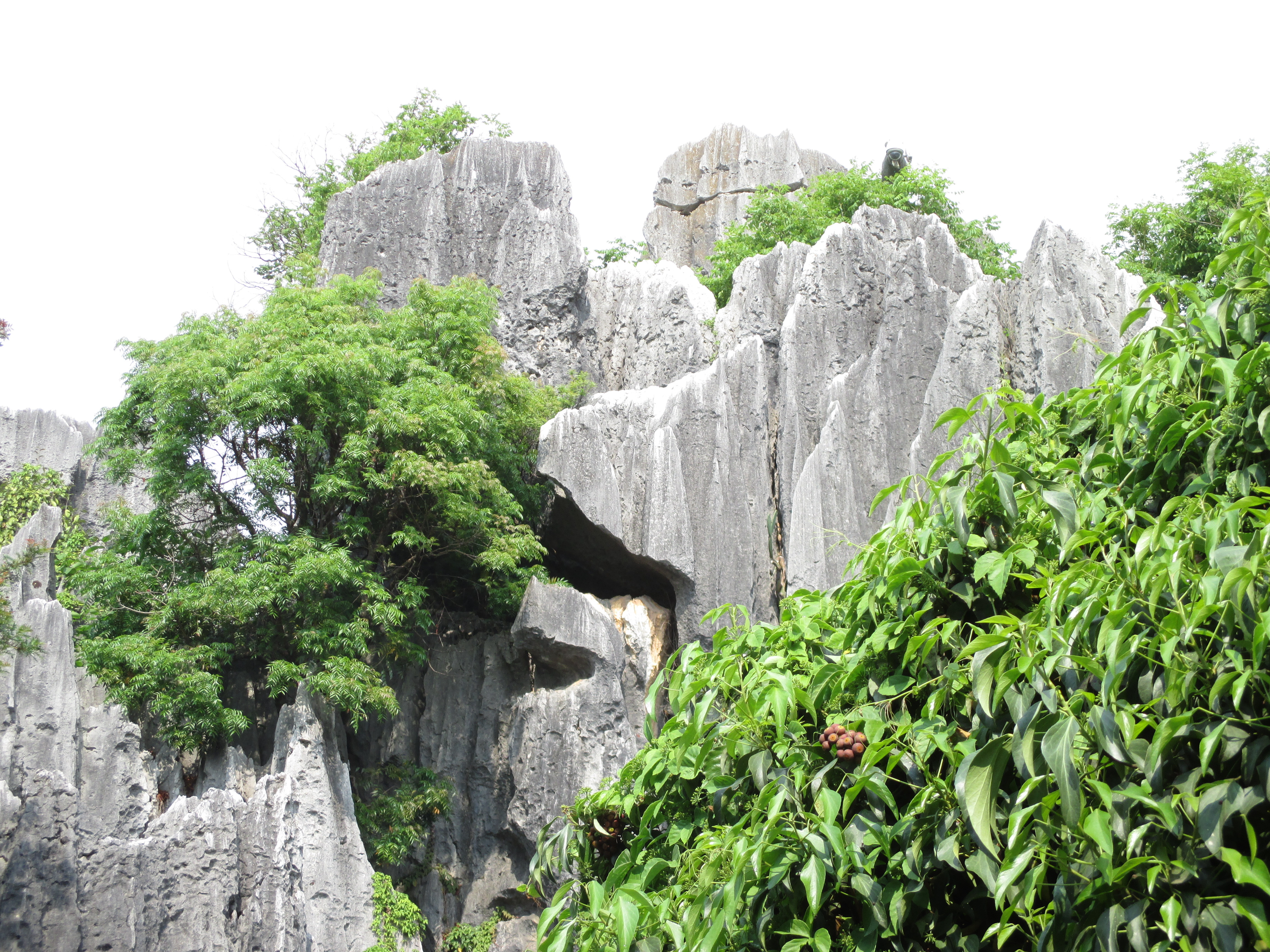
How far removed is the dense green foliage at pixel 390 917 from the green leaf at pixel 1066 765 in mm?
10537

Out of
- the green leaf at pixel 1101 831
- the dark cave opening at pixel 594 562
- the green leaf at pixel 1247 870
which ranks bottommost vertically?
the green leaf at pixel 1247 870

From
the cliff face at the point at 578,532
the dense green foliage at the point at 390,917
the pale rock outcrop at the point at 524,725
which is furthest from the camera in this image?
the pale rock outcrop at the point at 524,725

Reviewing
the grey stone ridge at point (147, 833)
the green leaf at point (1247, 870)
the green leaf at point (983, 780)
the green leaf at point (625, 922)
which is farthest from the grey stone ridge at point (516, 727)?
the green leaf at point (1247, 870)

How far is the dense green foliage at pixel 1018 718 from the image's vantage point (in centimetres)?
219

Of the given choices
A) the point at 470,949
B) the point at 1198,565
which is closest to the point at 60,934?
the point at 470,949

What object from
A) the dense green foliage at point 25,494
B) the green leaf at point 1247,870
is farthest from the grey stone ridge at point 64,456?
the green leaf at point 1247,870

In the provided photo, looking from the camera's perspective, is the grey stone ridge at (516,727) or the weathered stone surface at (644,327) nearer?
the grey stone ridge at (516,727)

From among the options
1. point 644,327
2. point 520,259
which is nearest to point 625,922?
point 644,327

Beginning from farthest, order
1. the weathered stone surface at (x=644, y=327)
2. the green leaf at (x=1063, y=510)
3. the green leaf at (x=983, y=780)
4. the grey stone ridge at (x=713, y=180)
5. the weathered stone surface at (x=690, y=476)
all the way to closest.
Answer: the grey stone ridge at (x=713, y=180) → the weathered stone surface at (x=644, y=327) → the weathered stone surface at (x=690, y=476) → the green leaf at (x=1063, y=510) → the green leaf at (x=983, y=780)

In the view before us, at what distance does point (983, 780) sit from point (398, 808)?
37.0 ft

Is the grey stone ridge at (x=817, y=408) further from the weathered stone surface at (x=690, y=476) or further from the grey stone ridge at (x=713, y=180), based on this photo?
the grey stone ridge at (x=713, y=180)

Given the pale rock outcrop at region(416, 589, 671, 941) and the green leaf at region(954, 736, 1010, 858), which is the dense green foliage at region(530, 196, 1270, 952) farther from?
the pale rock outcrop at region(416, 589, 671, 941)

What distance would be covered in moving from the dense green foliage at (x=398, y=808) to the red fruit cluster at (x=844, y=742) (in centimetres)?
1030

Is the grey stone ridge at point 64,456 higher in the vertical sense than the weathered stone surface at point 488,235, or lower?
lower
